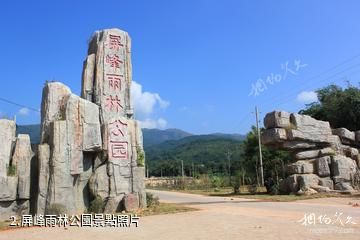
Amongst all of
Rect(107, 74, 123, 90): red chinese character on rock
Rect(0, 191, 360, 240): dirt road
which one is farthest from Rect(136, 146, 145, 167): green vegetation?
Rect(0, 191, 360, 240): dirt road

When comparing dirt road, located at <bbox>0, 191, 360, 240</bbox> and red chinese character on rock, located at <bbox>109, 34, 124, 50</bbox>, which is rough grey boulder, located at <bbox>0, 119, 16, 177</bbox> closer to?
dirt road, located at <bbox>0, 191, 360, 240</bbox>

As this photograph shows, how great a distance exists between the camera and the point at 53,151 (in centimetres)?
1245

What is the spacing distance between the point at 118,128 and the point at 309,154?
13108mm

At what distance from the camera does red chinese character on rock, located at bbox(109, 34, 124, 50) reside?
49.3 ft

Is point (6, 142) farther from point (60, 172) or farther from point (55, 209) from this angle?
point (55, 209)

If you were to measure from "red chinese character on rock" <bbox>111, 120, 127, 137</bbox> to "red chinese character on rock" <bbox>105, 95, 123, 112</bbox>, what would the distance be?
60cm

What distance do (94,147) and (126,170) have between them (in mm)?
1459

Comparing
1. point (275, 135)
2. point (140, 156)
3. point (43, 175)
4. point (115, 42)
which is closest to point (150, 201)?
point (140, 156)

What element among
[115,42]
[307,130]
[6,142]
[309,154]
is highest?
[115,42]

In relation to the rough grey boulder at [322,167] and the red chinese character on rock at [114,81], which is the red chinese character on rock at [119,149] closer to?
the red chinese character on rock at [114,81]

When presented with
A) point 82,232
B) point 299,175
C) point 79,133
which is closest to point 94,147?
point 79,133

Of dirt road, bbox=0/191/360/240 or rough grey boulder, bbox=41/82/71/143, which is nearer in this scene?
dirt road, bbox=0/191/360/240

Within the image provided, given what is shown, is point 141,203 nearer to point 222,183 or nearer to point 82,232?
point 82,232

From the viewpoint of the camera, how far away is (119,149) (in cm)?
1413
